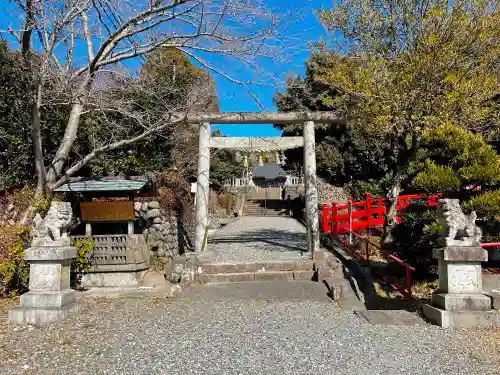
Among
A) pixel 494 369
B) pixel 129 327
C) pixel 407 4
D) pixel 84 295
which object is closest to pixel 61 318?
pixel 129 327

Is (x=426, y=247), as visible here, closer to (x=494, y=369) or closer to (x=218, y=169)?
(x=494, y=369)

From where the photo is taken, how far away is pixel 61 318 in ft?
17.9

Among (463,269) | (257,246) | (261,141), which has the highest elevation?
(261,141)

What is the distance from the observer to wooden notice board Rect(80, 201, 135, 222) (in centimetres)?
938

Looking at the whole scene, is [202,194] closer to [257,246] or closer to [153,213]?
[153,213]

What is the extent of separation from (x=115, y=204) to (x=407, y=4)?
24.8ft

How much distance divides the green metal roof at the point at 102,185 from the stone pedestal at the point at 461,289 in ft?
21.7

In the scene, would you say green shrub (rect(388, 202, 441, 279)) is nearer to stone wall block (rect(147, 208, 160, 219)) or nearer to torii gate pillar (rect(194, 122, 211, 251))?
torii gate pillar (rect(194, 122, 211, 251))

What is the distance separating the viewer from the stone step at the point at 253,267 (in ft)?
28.2

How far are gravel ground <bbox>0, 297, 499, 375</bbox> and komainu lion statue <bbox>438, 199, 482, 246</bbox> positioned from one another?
1.16m

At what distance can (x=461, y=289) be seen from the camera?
16.9 feet

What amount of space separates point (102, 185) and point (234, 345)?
6.12 metres

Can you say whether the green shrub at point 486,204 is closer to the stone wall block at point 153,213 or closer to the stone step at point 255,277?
the stone step at point 255,277

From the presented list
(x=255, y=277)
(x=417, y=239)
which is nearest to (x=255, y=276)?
(x=255, y=277)
